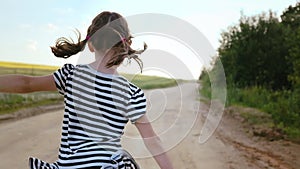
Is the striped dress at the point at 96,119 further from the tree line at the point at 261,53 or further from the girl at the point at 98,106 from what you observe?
the tree line at the point at 261,53

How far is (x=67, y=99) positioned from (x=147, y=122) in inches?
12.8

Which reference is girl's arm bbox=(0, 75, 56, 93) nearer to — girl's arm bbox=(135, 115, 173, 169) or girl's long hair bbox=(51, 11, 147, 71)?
girl's long hair bbox=(51, 11, 147, 71)

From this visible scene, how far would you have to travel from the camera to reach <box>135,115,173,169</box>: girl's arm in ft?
6.08

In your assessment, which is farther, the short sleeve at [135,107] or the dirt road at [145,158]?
the dirt road at [145,158]

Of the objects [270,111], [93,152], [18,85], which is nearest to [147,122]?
[93,152]

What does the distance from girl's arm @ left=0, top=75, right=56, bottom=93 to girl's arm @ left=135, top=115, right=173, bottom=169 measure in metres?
0.39

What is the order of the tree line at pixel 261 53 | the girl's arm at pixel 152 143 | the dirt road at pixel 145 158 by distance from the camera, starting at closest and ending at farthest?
the girl's arm at pixel 152 143
the dirt road at pixel 145 158
the tree line at pixel 261 53

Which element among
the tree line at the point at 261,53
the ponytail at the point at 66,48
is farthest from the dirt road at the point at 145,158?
the tree line at the point at 261,53

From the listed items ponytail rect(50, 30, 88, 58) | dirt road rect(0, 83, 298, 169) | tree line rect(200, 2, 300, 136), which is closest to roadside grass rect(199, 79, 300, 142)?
dirt road rect(0, 83, 298, 169)

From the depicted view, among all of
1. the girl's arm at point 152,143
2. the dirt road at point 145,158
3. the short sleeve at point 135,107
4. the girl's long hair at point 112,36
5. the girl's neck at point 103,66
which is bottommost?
the dirt road at point 145,158

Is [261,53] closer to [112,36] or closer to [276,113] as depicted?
[276,113]

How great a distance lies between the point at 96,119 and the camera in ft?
6.19

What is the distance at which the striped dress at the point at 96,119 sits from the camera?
1.86 metres

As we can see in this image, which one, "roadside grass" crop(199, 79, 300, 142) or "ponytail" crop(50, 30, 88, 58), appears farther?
"roadside grass" crop(199, 79, 300, 142)
